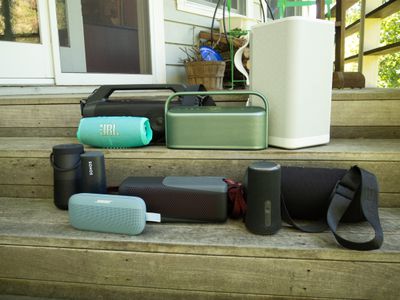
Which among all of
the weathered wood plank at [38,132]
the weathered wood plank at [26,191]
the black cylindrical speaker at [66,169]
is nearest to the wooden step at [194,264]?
the black cylindrical speaker at [66,169]

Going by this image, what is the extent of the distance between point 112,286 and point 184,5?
216 cm

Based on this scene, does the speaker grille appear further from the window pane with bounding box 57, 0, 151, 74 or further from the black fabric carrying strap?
the window pane with bounding box 57, 0, 151, 74

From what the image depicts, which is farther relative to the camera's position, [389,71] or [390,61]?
[390,61]

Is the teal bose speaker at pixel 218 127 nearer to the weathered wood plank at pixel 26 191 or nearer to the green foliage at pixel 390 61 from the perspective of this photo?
the weathered wood plank at pixel 26 191

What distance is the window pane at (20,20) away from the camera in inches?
67.1

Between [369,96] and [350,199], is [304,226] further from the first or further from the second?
[369,96]

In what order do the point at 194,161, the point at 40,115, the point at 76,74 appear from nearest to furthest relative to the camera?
the point at 194,161
the point at 40,115
the point at 76,74

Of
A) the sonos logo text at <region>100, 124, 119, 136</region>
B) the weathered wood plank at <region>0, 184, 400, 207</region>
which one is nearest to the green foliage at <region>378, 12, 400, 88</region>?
the sonos logo text at <region>100, 124, 119, 136</region>

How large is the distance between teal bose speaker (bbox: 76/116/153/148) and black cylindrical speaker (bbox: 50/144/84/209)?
12 cm

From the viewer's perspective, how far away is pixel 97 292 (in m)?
0.82

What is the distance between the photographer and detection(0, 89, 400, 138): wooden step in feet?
3.85

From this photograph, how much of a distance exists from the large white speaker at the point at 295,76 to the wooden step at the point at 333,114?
0.18m

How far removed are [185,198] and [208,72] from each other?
1323mm

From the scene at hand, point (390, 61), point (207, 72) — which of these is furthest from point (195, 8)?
point (390, 61)
